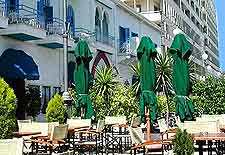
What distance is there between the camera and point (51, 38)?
23.4m

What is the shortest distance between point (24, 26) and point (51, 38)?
131 inches

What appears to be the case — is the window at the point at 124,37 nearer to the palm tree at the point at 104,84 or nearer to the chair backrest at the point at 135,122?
the palm tree at the point at 104,84

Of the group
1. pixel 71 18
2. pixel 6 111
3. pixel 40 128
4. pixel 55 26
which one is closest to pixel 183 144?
pixel 6 111

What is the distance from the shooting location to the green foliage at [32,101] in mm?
21406

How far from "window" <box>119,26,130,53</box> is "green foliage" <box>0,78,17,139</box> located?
26.1 meters

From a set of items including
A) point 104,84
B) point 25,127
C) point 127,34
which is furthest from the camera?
point 127,34

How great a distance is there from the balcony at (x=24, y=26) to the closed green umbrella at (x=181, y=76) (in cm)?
898

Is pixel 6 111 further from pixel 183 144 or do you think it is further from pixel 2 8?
pixel 2 8

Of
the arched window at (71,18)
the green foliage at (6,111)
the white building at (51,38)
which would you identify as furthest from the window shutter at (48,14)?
the green foliage at (6,111)

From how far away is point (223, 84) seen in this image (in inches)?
751

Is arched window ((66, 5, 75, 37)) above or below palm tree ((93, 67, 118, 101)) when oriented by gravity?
above

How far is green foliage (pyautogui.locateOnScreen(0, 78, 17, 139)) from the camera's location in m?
10.3

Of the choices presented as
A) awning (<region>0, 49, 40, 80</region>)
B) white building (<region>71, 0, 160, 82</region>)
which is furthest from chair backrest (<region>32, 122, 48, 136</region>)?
white building (<region>71, 0, 160, 82</region>)

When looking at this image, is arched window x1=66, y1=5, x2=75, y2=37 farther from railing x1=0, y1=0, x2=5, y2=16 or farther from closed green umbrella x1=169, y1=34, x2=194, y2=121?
closed green umbrella x1=169, y1=34, x2=194, y2=121
